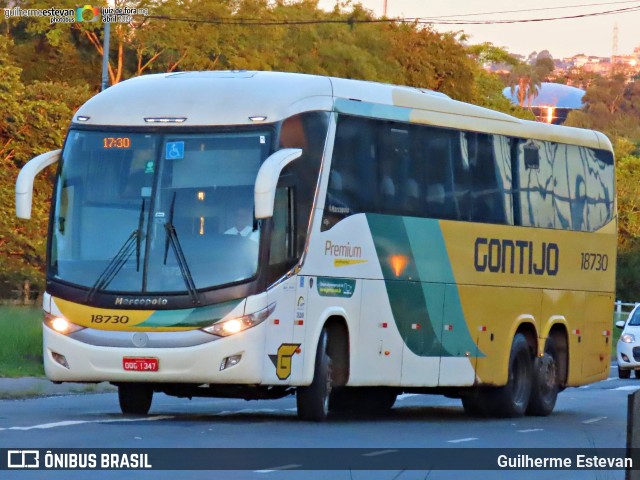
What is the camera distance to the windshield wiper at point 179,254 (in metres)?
16.9

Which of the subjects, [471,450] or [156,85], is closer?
[471,450]

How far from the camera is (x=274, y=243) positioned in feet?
56.4

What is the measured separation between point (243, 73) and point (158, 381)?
353cm

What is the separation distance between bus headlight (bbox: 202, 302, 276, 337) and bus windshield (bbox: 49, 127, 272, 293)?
384mm

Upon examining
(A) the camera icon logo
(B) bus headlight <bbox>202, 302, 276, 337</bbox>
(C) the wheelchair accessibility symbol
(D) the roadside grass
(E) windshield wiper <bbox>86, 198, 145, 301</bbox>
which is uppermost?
(A) the camera icon logo

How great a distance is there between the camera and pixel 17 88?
48656mm

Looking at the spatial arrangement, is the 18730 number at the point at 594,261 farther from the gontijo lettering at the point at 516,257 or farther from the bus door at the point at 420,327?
the bus door at the point at 420,327

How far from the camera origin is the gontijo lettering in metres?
21.1

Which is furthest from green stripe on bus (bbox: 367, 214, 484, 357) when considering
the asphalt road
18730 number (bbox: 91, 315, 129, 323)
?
18730 number (bbox: 91, 315, 129, 323)

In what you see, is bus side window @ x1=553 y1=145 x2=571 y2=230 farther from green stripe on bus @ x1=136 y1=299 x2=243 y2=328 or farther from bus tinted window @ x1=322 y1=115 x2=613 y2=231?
green stripe on bus @ x1=136 y1=299 x2=243 y2=328

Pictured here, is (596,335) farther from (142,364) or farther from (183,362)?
(142,364)

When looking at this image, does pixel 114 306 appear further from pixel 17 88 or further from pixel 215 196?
pixel 17 88

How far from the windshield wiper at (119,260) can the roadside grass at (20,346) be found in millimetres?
7319
